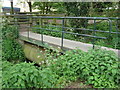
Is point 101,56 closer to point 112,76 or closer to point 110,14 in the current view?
point 112,76

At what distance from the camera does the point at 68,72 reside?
315 cm

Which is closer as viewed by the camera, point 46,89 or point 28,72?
point 28,72

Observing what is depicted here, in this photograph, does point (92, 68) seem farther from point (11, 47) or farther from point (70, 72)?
point (11, 47)

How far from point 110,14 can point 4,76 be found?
6798 mm

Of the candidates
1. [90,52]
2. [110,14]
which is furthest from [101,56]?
[110,14]

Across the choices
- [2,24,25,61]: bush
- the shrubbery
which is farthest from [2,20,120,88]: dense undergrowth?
[2,24,25,61]: bush

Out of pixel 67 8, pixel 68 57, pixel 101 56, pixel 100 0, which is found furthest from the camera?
pixel 100 0

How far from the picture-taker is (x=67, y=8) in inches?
281

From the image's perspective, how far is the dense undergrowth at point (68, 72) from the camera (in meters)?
2.42

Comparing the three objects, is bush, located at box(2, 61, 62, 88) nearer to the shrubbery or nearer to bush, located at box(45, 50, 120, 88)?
the shrubbery

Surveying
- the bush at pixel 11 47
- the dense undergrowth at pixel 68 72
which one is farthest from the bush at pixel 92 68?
the bush at pixel 11 47

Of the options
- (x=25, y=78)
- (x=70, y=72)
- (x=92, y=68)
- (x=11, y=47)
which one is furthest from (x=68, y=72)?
(x=11, y=47)

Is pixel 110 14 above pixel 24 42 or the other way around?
above

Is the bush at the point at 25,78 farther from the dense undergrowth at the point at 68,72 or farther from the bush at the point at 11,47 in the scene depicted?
the bush at the point at 11,47
